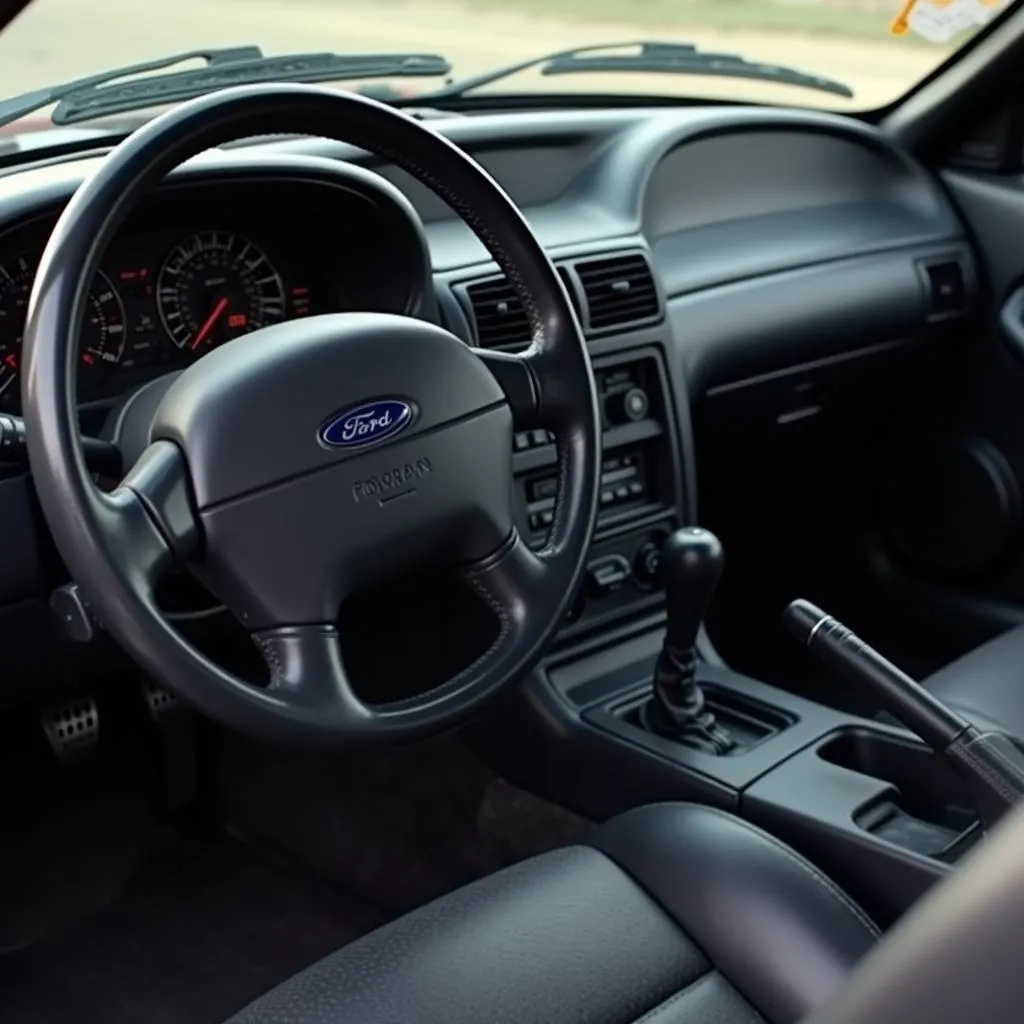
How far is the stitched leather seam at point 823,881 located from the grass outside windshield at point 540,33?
3.50 feet

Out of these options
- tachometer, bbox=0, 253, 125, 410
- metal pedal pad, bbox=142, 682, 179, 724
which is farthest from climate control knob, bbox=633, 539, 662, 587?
tachometer, bbox=0, 253, 125, 410

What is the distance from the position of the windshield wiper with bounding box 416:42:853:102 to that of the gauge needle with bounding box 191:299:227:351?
2.27 feet

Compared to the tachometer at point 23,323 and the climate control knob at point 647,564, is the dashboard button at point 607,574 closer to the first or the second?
the climate control knob at point 647,564

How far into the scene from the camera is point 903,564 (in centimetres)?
254

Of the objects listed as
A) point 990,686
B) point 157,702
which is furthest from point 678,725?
point 157,702

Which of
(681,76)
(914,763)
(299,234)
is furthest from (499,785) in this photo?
(681,76)

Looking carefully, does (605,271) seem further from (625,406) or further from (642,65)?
(642,65)

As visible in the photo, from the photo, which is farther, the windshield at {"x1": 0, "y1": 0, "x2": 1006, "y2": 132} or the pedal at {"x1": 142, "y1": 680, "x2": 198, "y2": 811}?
the pedal at {"x1": 142, "y1": 680, "x2": 198, "y2": 811}

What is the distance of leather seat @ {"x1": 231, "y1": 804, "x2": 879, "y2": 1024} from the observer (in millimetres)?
1152

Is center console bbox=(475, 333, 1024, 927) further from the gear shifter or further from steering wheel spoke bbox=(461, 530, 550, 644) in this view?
steering wheel spoke bbox=(461, 530, 550, 644)

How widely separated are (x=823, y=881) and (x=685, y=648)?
38 cm

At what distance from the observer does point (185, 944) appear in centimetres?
203

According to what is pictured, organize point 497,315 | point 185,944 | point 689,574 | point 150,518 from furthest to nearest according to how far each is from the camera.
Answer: point 185,944
point 497,315
point 689,574
point 150,518

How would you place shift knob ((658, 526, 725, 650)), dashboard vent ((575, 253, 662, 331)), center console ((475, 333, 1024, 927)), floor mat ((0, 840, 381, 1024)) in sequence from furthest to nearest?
floor mat ((0, 840, 381, 1024)) → dashboard vent ((575, 253, 662, 331)) → shift knob ((658, 526, 725, 650)) → center console ((475, 333, 1024, 927))
